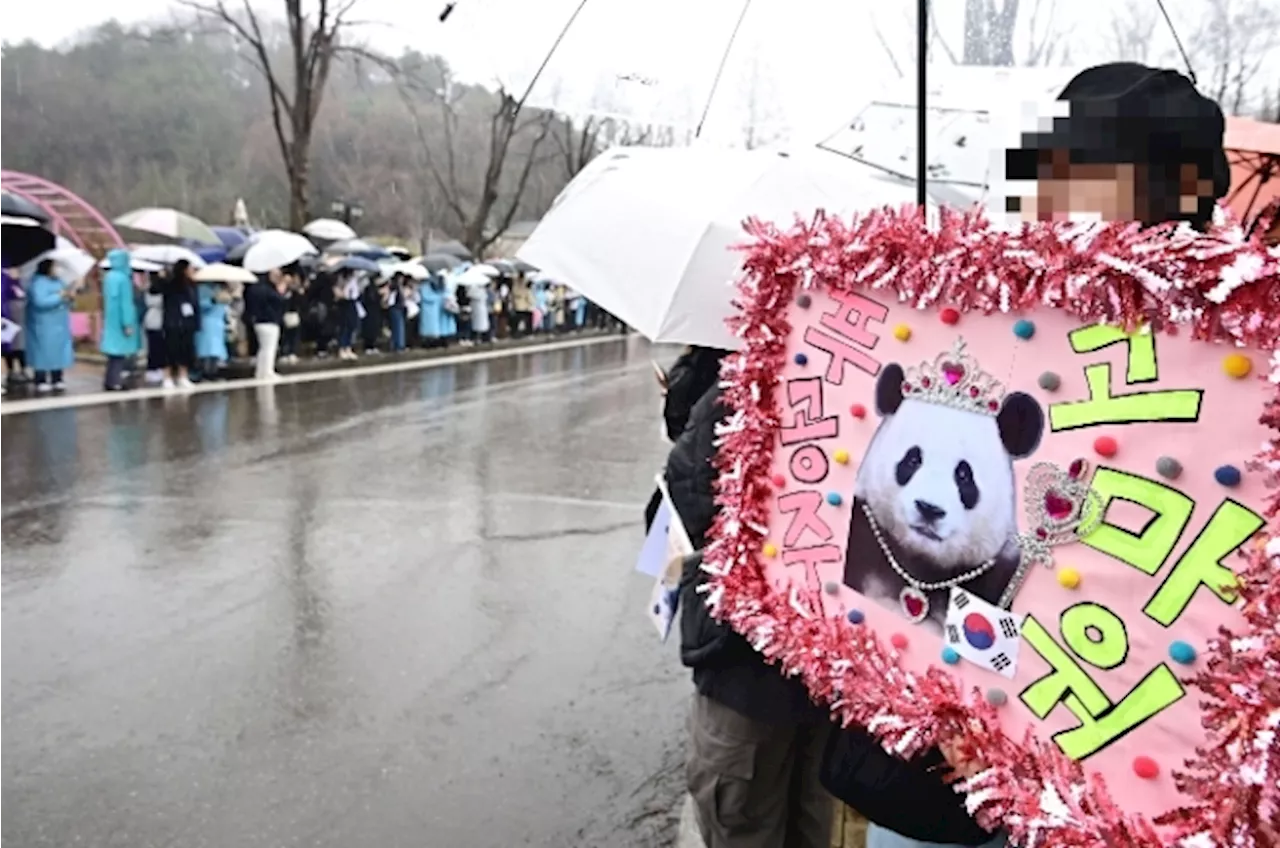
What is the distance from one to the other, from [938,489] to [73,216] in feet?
75.0

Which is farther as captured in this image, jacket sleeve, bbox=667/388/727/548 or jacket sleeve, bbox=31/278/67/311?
jacket sleeve, bbox=31/278/67/311

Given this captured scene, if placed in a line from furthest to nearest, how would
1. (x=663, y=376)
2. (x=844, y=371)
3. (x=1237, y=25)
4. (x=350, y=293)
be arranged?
(x=350, y=293) → (x=663, y=376) → (x=1237, y=25) → (x=844, y=371)

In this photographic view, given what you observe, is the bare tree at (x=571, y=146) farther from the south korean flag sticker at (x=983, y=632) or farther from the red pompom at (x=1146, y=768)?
the red pompom at (x=1146, y=768)

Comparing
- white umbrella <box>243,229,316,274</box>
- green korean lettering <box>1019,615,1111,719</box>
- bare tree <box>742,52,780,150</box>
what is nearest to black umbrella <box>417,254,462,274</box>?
white umbrella <box>243,229,316,274</box>

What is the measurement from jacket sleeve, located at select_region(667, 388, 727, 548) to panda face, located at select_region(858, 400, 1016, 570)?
65cm

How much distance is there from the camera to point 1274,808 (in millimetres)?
1333

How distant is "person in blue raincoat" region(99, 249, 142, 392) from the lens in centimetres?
1507

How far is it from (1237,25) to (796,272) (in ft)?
4.79

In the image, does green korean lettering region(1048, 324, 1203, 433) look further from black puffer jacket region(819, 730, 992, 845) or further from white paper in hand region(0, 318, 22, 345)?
white paper in hand region(0, 318, 22, 345)

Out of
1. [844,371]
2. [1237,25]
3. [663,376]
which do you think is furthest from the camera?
[663,376]

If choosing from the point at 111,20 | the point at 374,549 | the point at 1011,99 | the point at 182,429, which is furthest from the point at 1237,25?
the point at 111,20

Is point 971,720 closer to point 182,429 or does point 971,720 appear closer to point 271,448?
point 271,448

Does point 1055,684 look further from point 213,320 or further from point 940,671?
point 213,320

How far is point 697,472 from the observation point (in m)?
2.57
